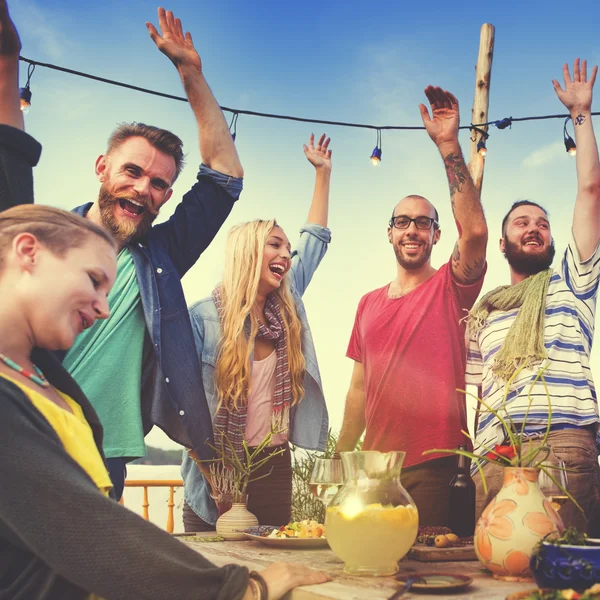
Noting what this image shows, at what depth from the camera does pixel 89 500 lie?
2.85 ft

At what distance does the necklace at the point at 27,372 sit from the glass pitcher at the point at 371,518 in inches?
21.9

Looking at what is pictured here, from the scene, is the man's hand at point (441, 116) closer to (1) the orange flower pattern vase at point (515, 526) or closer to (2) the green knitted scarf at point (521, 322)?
(2) the green knitted scarf at point (521, 322)

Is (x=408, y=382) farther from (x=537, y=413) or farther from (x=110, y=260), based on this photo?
(x=110, y=260)

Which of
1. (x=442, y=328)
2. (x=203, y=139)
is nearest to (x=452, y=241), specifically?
(x=442, y=328)

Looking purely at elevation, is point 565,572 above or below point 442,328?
below

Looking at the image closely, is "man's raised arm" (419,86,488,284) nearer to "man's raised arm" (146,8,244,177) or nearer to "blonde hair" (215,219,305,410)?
"blonde hair" (215,219,305,410)

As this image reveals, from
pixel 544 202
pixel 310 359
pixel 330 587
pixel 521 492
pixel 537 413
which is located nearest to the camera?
pixel 330 587

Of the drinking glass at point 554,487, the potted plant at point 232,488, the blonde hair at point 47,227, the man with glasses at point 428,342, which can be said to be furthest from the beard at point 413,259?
the blonde hair at point 47,227

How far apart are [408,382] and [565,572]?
194 centimetres

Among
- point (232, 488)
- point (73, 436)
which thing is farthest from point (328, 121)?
point (73, 436)

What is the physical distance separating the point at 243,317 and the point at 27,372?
5.28 ft

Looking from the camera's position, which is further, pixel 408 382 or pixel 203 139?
pixel 408 382

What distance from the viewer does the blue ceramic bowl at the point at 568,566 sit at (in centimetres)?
Answer: 89

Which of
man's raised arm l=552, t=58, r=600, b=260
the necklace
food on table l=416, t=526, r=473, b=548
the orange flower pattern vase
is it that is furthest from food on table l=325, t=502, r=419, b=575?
man's raised arm l=552, t=58, r=600, b=260
